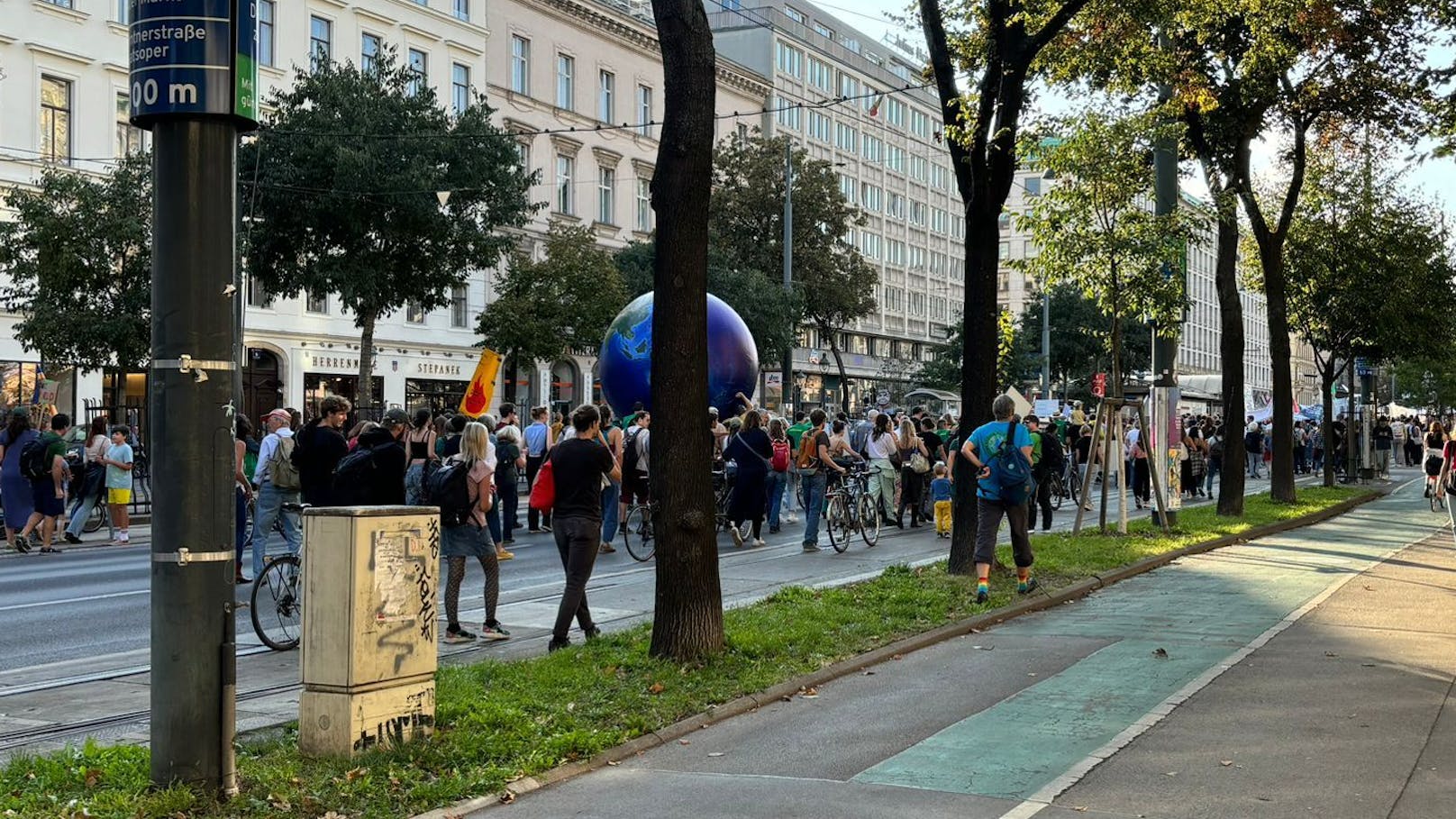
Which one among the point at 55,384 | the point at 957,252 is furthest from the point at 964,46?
the point at 957,252

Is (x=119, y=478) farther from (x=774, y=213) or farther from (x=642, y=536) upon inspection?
(x=774, y=213)

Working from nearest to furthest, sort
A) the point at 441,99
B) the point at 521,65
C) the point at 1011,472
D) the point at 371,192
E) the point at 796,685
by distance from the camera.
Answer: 1. the point at 796,685
2. the point at 1011,472
3. the point at 371,192
4. the point at 441,99
5. the point at 521,65

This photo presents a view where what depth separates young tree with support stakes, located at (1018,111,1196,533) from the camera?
62.3 feet

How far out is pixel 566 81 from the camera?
53406 millimetres

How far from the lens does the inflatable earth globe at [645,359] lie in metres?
27.8

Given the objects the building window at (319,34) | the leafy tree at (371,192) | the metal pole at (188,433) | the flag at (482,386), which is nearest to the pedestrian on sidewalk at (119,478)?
the flag at (482,386)

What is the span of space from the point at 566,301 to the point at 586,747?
3450cm

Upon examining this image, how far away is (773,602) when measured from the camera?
12523mm

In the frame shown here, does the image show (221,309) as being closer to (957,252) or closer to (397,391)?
(397,391)

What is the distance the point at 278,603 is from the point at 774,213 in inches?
1734

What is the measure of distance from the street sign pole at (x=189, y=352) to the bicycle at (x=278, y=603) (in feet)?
16.9

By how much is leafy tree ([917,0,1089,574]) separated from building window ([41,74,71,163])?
2649 cm

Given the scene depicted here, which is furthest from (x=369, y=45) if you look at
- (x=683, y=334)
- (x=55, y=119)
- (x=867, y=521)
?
(x=683, y=334)

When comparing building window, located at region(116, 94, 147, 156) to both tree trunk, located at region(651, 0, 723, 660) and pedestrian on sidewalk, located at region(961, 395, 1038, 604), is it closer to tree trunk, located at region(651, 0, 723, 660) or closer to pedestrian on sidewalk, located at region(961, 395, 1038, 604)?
pedestrian on sidewalk, located at region(961, 395, 1038, 604)
